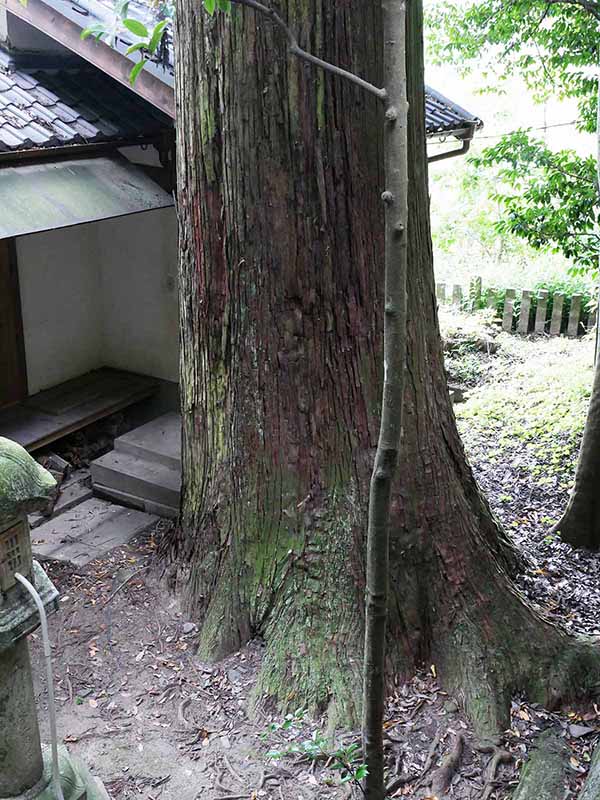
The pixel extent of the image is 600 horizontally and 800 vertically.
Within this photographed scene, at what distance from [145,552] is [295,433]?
2133 mm

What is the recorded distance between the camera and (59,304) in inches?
315

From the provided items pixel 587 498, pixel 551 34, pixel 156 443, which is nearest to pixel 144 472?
pixel 156 443

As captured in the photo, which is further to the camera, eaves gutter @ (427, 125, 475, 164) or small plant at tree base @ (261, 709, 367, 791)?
eaves gutter @ (427, 125, 475, 164)

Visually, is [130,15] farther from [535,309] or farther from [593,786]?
[535,309]

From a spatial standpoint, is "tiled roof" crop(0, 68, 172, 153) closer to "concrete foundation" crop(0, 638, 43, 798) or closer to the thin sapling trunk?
"concrete foundation" crop(0, 638, 43, 798)

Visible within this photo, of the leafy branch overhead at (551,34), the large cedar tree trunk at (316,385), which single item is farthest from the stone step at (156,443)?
the leafy branch overhead at (551,34)

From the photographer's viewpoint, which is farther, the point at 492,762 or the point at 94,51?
the point at 94,51

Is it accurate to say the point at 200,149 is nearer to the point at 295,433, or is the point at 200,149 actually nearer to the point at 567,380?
the point at 295,433

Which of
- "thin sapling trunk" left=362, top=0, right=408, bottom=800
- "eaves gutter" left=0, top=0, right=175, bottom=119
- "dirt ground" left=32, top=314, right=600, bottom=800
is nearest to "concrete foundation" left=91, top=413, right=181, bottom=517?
"dirt ground" left=32, top=314, right=600, bottom=800

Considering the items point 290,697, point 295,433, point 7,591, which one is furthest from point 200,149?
point 290,697

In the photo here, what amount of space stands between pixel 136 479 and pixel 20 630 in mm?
3631

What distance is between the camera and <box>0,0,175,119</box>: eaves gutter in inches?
216

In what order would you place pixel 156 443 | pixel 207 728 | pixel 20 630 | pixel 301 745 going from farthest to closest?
pixel 156 443 < pixel 207 728 < pixel 301 745 < pixel 20 630

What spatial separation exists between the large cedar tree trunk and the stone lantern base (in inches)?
38.9
